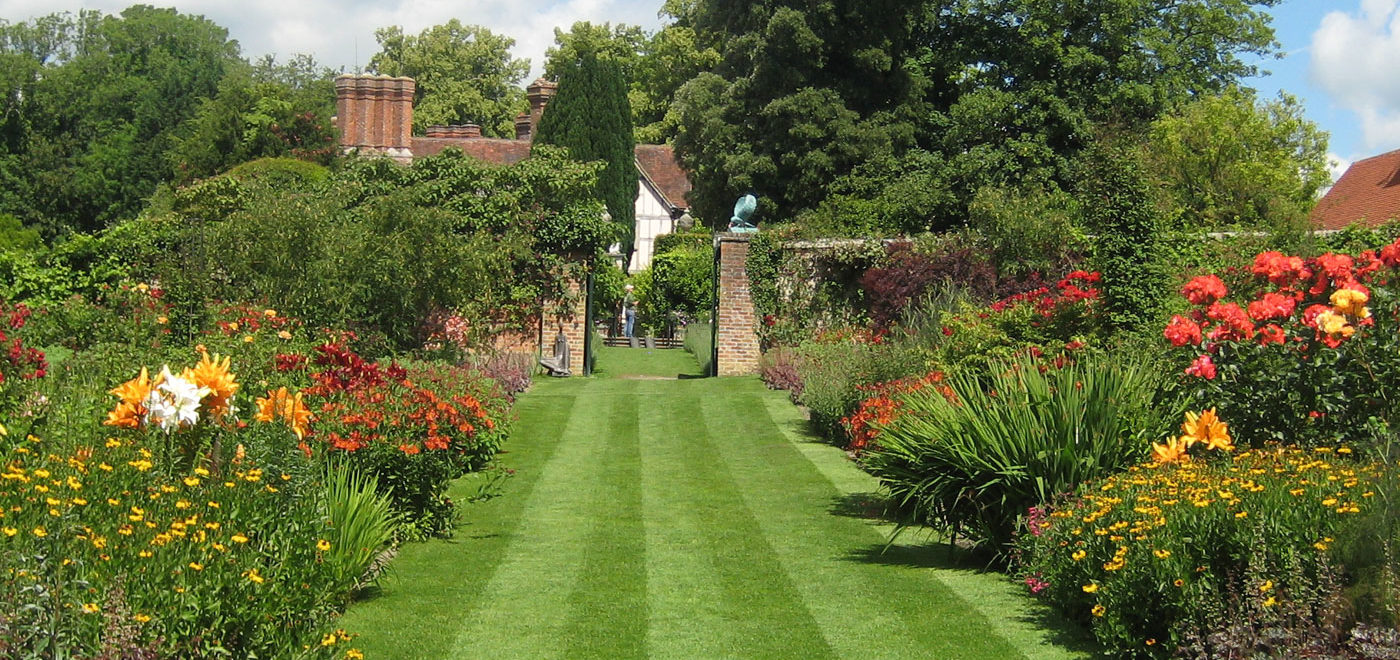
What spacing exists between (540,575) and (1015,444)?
2875 mm

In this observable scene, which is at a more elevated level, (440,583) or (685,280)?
(685,280)

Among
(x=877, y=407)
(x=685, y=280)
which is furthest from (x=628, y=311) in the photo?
(x=877, y=407)

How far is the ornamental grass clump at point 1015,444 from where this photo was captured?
26.1ft

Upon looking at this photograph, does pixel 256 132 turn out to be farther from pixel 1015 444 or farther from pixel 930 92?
pixel 1015 444

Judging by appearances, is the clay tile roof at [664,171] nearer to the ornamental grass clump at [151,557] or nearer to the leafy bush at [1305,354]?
the leafy bush at [1305,354]

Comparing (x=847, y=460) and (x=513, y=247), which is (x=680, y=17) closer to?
(x=513, y=247)

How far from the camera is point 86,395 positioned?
24.0 ft

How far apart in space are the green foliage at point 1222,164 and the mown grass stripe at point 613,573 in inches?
663

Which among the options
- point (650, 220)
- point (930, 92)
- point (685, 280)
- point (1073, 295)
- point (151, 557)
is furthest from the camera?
point (650, 220)

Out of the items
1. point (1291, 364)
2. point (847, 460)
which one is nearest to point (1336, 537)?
point (1291, 364)

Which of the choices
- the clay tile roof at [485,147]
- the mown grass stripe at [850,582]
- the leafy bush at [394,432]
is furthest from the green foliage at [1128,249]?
the clay tile roof at [485,147]

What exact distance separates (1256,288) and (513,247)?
12867 mm

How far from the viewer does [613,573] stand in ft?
26.7

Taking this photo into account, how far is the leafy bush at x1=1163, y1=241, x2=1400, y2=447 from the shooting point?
297 inches
